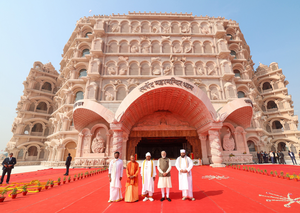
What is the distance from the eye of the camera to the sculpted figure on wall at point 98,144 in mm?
14602

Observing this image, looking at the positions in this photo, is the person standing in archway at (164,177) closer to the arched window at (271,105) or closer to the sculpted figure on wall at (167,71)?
the sculpted figure on wall at (167,71)

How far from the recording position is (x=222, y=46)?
59.2 feet

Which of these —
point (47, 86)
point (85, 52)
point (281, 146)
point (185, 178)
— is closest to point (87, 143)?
point (185, 178)

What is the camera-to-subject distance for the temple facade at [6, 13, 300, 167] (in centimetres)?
1254

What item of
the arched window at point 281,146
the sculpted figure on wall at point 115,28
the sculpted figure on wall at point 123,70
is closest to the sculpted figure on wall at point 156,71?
the sculpted figure on wall at point 123,70

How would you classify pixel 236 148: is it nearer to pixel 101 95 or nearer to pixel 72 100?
pixel 101 95

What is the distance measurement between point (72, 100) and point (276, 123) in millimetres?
34949

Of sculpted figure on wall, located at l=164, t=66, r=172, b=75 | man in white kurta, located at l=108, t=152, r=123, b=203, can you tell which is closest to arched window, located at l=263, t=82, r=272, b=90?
sculpted figure on wall, located at l=164, t=66, r=172, b=75

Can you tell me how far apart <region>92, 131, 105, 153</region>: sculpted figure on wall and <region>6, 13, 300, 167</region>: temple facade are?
10 cm

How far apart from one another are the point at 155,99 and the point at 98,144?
7.47 meters

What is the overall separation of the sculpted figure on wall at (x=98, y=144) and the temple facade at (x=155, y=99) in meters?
0.10

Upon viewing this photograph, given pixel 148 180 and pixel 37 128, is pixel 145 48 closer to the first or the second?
pixel 148 180

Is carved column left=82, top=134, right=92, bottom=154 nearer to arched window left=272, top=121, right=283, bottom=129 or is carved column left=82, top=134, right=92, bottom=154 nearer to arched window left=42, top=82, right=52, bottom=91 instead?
arched window left=42, top=82, right=52, bottom=91

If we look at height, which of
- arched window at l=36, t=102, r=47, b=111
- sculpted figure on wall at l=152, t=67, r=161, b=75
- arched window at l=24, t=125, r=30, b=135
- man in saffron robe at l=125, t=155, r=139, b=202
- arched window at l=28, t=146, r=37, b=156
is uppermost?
sculpted figure on wall at l=152, t=67, r=161, b=75
